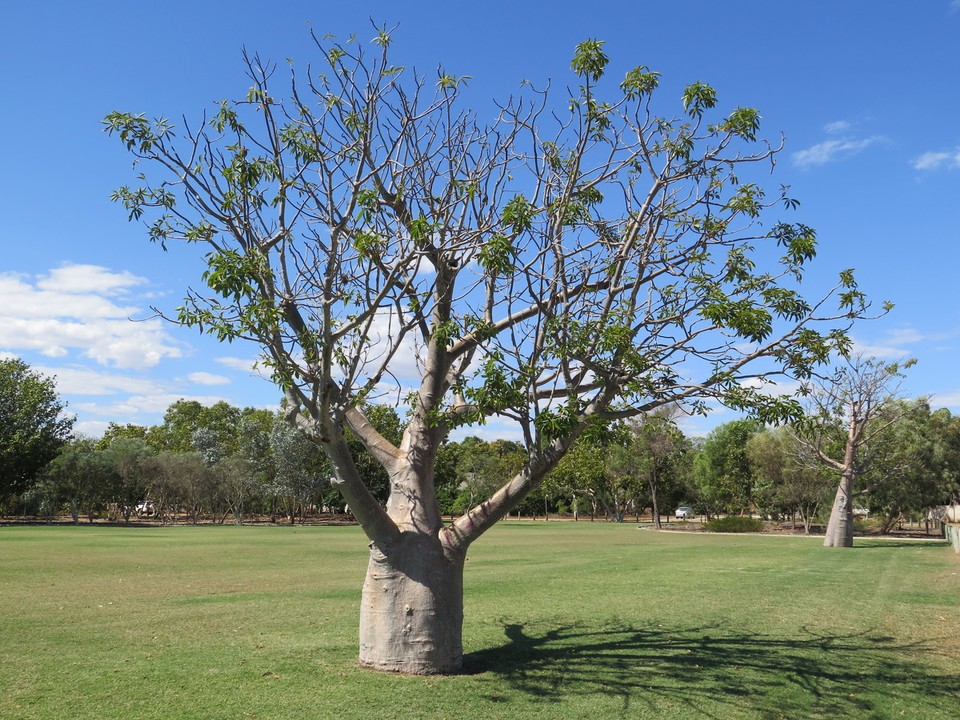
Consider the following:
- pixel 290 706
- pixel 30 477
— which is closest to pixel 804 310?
pixel 290 706

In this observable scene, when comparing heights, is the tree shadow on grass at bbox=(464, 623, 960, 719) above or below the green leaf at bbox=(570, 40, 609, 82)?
below

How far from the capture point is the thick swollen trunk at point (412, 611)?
9.14m

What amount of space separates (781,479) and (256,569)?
44436 millimetres

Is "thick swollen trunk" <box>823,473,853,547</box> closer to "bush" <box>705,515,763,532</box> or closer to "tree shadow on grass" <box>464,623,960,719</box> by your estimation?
"bush" <box>705,515,763,532</box>

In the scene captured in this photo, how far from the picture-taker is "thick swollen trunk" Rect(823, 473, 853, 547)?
3403 cm

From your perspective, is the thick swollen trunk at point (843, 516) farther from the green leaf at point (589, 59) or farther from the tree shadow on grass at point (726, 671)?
the green leaf at point (589, 59)

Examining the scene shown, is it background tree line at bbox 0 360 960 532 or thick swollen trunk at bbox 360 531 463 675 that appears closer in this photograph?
thick swollen trunk at bbox 360 531 463 675

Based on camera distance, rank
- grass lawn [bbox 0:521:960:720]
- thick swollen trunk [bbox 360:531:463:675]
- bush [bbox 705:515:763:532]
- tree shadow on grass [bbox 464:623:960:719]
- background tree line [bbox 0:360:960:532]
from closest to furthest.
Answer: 1. grass lawn [bbox 0:521:960:720]
2. tree shadow on grass [bbox 464:623:960:719]
3. thick swollen trunk [bbox 360:531:463:675]
4. background tree line [bbox 0:360:960:532]
5. bush [bbox 705:515:763:532]

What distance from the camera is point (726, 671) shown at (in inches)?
387

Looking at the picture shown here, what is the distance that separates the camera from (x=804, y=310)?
9391mm

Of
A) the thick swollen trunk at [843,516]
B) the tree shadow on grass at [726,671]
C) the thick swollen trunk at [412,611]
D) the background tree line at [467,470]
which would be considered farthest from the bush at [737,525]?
the thick swollen trunk at [412,611]

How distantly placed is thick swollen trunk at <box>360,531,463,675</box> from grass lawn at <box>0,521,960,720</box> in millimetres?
313

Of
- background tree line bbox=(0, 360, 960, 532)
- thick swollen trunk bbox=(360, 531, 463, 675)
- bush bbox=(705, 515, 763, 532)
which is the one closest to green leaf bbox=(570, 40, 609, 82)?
thick swollen trunk bbox=(360, 531, 463, 675)

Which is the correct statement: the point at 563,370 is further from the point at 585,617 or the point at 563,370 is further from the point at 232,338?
the point at 585,617
